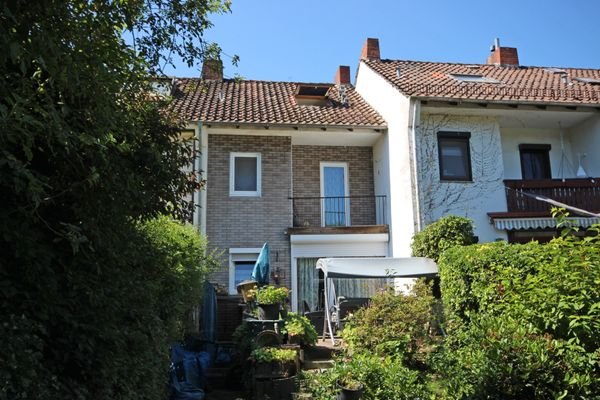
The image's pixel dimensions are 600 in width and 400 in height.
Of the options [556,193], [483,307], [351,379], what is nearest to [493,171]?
[556,193]

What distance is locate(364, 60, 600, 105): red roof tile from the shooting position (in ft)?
47.3

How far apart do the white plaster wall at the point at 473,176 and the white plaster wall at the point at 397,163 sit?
1.32 feet

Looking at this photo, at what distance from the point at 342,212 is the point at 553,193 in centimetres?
625

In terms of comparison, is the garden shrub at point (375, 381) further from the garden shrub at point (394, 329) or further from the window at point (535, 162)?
the window at point (535, 162)

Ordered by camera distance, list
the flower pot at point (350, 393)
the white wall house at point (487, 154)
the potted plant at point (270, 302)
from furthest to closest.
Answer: the white wall house at point (487, 154) → the potted plant at point (270, 302) → the flower pot at point (350, 393)

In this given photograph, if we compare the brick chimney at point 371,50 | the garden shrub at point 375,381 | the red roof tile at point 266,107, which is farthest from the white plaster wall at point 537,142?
the garden shrub at point 375,381

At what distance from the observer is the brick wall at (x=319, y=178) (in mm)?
16141

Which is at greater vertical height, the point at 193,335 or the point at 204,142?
the point at 204,142

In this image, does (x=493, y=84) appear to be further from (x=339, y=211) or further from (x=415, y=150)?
(x=339, y=211)

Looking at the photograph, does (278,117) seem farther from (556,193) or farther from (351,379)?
(351,379)

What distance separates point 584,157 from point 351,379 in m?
12.7

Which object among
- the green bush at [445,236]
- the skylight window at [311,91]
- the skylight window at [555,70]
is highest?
the skylight window at [555,70]

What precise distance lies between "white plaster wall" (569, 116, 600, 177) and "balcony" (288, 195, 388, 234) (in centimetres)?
643

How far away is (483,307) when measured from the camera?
866 centimetres
